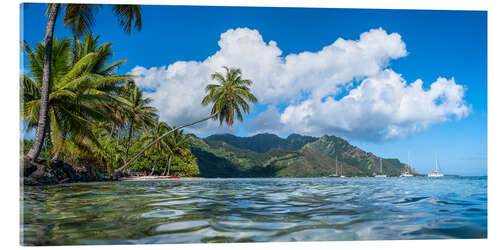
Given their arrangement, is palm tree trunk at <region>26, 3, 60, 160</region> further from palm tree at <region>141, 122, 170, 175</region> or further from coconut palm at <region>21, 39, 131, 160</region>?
palm tree at <region>141, 122, 170, 175</region>

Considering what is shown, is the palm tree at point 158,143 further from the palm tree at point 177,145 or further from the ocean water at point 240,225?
the ocean water at point 240,225

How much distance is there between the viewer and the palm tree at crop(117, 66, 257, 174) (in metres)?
19.2

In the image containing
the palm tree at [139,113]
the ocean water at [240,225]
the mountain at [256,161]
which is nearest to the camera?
the ocean water at [240,225]

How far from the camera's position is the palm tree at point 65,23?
→ 6363mm

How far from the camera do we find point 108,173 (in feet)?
52.7

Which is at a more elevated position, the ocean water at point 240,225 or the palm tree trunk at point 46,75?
the palm tree trunk at point 46,75

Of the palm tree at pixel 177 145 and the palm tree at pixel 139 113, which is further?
the palm tree at pixel 177 145

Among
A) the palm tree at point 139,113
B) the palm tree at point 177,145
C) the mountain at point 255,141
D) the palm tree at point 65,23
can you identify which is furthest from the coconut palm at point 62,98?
the mountain at point 255,141

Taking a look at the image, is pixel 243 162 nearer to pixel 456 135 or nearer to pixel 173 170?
pixel 173 170

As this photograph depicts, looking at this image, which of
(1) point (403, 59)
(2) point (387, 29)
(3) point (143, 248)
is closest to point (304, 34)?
(2) point (387, 29)

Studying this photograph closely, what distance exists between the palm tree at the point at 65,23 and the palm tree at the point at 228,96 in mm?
11421

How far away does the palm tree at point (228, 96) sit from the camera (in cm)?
1925

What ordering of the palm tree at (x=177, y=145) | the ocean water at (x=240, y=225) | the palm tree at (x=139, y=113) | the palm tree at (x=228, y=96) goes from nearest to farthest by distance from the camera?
1. the ocean water at (x=240, y=225)
2. the palm tree at (x=228, y=96)
3. the palm tree at (x=139, y=113)
4. the palm tree at (x=177, y=145)

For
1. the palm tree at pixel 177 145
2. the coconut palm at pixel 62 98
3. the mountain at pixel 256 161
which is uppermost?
the coconut palm at pixel 62 98
